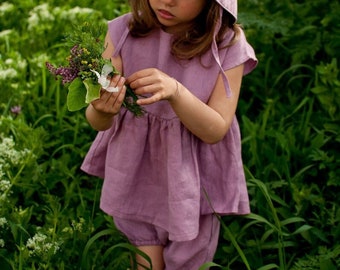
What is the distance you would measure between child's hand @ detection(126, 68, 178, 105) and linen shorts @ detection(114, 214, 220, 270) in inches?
28.8

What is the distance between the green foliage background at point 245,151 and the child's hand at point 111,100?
0.49 m

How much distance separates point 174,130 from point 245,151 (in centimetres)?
86

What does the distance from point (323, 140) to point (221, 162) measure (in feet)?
2.49

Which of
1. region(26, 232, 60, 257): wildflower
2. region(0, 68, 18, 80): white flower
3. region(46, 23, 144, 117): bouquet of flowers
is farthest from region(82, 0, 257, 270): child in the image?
region(0, 68, 18, 80): white flower

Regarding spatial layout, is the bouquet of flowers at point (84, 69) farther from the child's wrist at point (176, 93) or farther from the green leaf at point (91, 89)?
the child's wrist at point (176, 93)

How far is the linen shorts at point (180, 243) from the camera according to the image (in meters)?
Answer: 2.71

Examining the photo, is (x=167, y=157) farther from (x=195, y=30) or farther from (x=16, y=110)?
(x=16, y=110)

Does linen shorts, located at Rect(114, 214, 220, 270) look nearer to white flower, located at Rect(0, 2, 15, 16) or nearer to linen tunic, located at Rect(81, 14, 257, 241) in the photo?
linen tunic, located at Rect(81, 14, 257, 241)

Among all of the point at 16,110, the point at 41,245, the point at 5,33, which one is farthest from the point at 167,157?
the point at 5,33

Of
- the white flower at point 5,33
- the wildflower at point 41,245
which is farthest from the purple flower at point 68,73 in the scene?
the white flower at point 5,33

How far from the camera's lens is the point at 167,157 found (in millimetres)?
2475

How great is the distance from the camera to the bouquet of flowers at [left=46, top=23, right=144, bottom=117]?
6.44ft

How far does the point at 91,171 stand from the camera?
Answer: 2.73m

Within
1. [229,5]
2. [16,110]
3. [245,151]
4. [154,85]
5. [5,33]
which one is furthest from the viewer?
[5,33]
